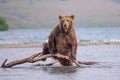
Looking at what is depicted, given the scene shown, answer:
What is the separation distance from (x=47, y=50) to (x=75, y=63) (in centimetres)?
141

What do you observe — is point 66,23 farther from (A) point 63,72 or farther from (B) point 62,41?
(A) point 63,72

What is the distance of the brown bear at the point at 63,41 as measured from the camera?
21812mm

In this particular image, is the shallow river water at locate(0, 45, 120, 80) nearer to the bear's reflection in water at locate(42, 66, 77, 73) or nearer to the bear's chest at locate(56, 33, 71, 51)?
the bear's reflection in water at locate(42, 66, 77, 73)

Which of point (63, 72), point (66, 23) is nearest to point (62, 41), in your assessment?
point (66, 23)

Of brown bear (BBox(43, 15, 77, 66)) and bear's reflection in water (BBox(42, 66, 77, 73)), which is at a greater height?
brown bear (BBox(43, 15, 77, 66))

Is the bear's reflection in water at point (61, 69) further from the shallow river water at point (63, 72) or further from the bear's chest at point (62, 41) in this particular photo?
the bear's chest at point (62, 41)

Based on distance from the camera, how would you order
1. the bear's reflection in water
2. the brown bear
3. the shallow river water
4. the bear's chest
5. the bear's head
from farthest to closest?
the bear's chest → the brown bear → the bear's head → the bear's reflection in water → the shallow river water

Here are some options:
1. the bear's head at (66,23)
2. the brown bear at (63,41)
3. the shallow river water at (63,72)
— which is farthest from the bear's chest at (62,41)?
the shallow river water at (63,72)

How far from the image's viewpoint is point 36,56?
22281mm

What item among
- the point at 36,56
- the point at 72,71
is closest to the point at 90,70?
the point at 72,71

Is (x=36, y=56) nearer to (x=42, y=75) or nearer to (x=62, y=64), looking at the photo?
(x=62, y=64)

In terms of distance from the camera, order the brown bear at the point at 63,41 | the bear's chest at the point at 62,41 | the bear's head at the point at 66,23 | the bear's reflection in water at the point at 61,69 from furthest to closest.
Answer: the bear's chest at the point at 62,41 → the brown bear at the point at 63,41 → the bear's head at the point at 66,23 → the bear's reflection in water at the point at 61,69

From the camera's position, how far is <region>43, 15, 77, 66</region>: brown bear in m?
21.8

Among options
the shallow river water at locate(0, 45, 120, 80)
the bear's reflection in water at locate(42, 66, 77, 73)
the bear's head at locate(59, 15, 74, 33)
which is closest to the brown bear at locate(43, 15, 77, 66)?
the bear's head at locate(59, 15, 74, 33)
